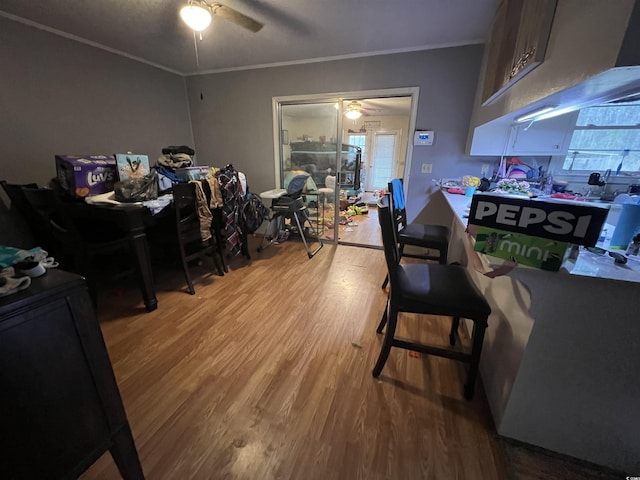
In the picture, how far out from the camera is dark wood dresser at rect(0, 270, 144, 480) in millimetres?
582

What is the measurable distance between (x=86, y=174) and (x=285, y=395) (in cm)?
215

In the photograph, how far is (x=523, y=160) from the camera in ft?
8.33

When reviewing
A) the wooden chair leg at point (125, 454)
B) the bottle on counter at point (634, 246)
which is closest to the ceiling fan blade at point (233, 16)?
the wooden chair leg at point (125, 454)

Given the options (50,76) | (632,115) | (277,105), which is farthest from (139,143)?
(632,115)

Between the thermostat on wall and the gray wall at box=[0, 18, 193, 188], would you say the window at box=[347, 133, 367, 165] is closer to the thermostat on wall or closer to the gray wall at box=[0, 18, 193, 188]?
the thermostat on wall

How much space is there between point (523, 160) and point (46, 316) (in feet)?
11.6

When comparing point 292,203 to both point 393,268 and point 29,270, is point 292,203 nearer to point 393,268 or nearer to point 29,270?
point 393,268

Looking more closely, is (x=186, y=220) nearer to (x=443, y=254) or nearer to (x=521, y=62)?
(x=443, y=254)

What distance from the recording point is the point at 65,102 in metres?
2.50

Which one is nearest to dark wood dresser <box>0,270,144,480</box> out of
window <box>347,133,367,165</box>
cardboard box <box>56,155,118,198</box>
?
cardboard box <box>56,155,118,198</box>

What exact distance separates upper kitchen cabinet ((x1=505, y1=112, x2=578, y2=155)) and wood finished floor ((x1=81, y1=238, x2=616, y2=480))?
1.75 metres

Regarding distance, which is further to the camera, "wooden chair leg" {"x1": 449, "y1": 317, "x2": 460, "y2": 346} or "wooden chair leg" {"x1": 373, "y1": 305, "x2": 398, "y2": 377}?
"wooden chair leg" {"x1": 449, "y1": 317, "x2": 460, "y2": 346}

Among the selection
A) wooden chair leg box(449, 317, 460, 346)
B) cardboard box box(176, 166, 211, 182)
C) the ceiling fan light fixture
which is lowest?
wooden chair leg box(449, 317, 460, 346)

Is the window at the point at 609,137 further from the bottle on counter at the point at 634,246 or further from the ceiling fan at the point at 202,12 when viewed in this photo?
the ceiling fan at the point at 202,12
